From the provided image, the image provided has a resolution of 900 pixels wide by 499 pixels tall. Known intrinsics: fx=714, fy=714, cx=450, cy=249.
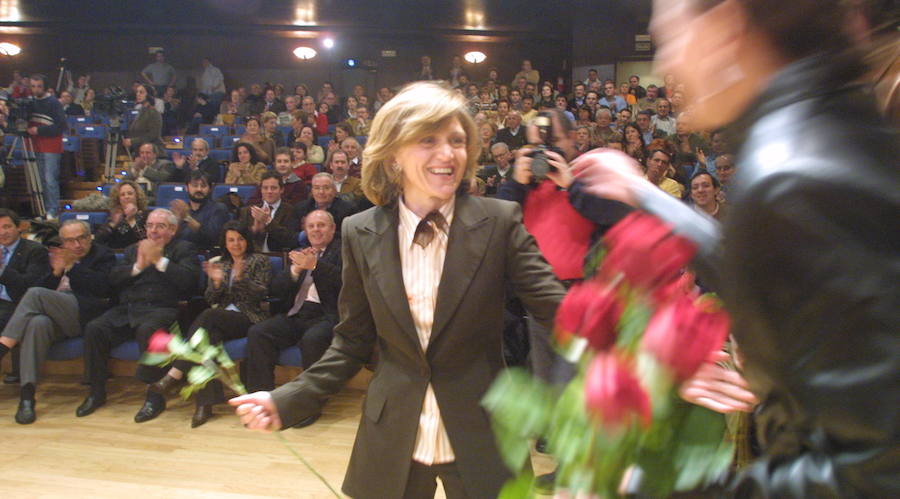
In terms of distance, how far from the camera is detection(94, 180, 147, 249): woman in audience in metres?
5.48

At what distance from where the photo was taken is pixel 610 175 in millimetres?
927

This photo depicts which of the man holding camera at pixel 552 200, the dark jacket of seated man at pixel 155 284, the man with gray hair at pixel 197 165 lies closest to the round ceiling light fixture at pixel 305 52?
the man with gray hair at pixel 197 165

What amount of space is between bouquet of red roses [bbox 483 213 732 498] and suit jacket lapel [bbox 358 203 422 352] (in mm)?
805

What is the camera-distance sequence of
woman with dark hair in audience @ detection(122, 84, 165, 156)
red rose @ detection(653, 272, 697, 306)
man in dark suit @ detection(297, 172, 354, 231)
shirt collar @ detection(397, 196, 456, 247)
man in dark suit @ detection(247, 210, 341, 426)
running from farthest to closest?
woman with dark hair in audience @ detection(122, 84, 165, 156) < man in dark suit @ detection(297, 172, 354, 231) < man in dark suit @ detection(247, 210, 341, 426) < shirt collar @ detection(397, 196, 456, 247) < red rose @ detection(653, 272, 697, 306)

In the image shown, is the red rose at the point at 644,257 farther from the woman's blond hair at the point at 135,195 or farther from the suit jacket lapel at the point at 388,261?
the woman's blond hair at the point at 135,195

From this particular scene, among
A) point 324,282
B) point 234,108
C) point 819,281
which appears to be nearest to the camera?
point 819,281

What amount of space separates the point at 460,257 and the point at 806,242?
1.02 meters

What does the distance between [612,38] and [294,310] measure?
11.6m

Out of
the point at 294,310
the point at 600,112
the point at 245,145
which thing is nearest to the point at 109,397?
the point at 294,310

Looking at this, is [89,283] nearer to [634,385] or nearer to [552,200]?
[552,200]

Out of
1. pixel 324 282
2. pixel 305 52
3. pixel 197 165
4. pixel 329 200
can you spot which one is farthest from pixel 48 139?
pixel 305 52

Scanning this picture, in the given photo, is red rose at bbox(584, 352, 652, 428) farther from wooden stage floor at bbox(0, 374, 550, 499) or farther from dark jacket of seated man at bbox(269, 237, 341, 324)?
dark jacket of seated man at bbox(269, 237, 341, 324)

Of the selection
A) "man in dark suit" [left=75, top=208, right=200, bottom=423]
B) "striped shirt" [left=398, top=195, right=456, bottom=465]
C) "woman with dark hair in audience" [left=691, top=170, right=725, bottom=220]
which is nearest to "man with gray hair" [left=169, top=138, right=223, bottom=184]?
"man in dark suit" [left=75, top=208, right=200, bottom=423]

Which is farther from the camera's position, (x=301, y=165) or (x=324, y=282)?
(x=301, y=165)
